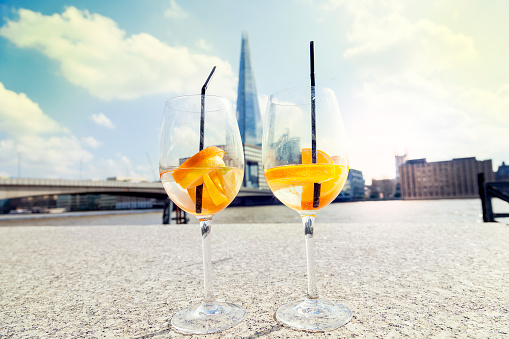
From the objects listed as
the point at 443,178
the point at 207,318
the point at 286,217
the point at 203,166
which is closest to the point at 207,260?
the point at 207,318

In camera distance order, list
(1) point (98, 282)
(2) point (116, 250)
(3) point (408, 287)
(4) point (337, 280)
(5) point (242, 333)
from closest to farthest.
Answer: (5) point (242, 333) → (3) point (408, 287) → (4) point (337, 280) → (1) point (98, 282) → (2) point (116, 250)

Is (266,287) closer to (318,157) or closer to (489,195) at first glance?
(318,157)

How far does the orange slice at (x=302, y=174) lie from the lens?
3.40 ft

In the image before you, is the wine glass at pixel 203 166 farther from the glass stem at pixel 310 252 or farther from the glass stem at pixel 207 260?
the glass stem at pixel 310 252

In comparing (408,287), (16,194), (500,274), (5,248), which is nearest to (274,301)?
(408,287)

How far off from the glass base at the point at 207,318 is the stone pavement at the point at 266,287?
0.03 m

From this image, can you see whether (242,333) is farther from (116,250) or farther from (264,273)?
(116,250)

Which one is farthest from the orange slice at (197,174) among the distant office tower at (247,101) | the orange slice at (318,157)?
the distant office tower at (247,101)

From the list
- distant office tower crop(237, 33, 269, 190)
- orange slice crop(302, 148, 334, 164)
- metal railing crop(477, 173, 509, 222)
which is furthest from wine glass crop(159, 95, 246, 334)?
distant office tower crop(237, 33, 269, 190)

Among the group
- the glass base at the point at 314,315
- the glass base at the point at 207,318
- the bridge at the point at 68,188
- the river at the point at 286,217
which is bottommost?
the river at the point at 286,217

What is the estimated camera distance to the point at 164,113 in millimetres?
1167

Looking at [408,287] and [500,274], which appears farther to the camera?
[500,274]

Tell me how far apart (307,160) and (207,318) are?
0.66m

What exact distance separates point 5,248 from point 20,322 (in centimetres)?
305
